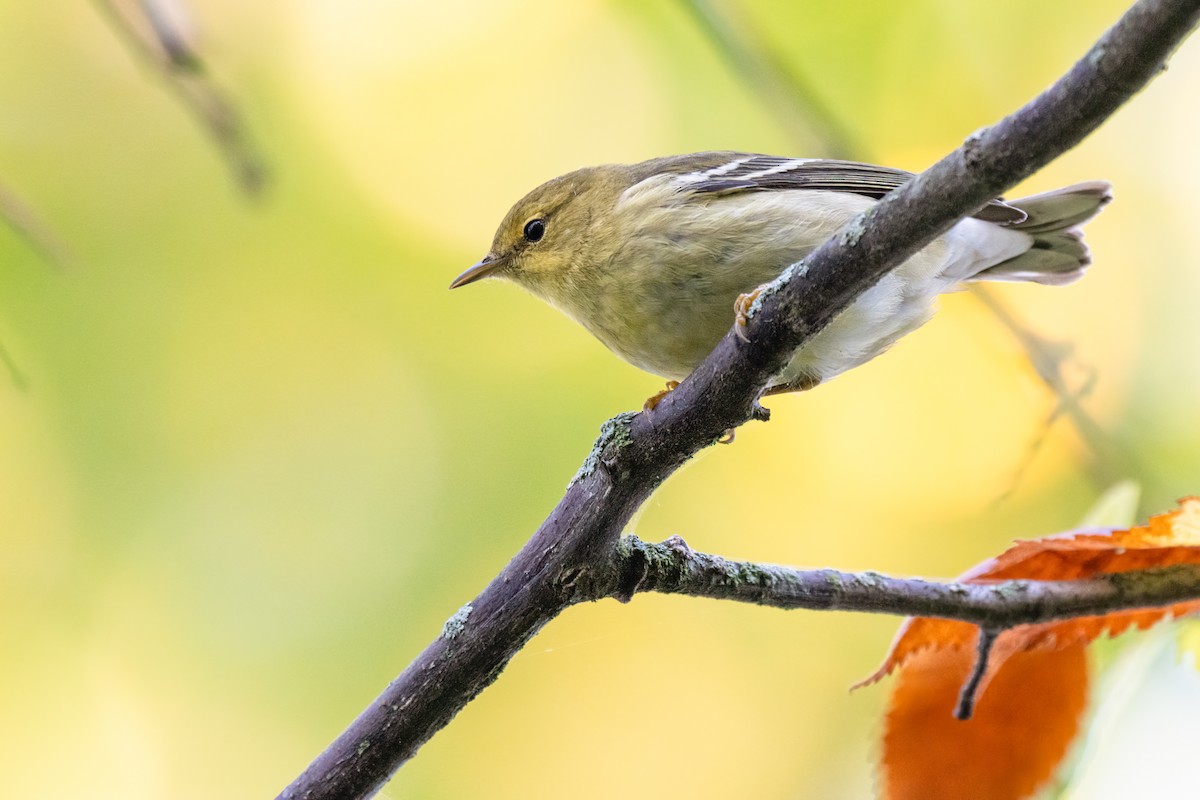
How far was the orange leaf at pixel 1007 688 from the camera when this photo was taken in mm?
1297

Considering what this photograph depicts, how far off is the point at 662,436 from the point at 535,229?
164 cm

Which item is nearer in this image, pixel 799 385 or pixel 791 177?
pixel 799 385

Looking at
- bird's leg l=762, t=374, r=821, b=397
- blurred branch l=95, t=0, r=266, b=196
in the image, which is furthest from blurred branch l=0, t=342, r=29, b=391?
bird's leg l=762, t=374, r=821, b=397

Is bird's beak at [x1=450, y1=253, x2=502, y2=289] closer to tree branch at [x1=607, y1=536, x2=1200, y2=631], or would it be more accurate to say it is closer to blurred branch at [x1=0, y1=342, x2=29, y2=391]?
tree branch at [x1=607, y1=536, x2=1200, y2=631]

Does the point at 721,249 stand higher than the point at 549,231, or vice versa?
the point at 549,231

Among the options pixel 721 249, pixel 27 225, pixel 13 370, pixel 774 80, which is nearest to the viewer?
pixel 13 370

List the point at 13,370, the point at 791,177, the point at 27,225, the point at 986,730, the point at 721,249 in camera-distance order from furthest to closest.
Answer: the point at 791,177
the point at 721,249
the point at 986,730
the point at 27,225
the point at 13,370

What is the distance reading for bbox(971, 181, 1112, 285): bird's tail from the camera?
2508 millimetres

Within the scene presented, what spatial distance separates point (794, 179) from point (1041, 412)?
0.90 meters

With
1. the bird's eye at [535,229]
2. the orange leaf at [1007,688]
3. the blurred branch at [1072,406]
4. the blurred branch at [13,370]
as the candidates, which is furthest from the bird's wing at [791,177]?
the blurred branch at [13,370]

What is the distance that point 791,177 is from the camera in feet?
8.13

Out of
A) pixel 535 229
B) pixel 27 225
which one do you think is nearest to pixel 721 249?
pixel 535 229

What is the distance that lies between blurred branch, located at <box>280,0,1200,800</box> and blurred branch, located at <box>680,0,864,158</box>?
0.36 meters

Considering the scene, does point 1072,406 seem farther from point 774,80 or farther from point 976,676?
point 774,80
